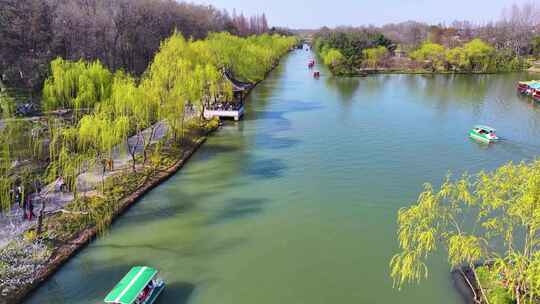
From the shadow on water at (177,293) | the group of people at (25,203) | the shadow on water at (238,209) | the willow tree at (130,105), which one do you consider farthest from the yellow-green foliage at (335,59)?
the shadow on water at (177,293)

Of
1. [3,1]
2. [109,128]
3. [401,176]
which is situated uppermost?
[3,1]

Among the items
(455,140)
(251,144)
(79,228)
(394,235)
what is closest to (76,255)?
(79,228)

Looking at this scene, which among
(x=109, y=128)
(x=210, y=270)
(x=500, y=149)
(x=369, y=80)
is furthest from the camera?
(x=369, y=80)

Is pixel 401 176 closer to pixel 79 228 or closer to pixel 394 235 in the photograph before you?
pixel 394 235

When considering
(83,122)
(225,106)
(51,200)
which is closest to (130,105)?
(83,122)

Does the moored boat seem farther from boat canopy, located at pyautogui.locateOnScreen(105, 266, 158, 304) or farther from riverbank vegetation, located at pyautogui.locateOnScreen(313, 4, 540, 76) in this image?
boat canopy, located at pyautogui.locateOnScreen(105, 266, 158, 304)

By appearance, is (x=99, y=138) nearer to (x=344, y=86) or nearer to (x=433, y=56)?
(x=344, y=86)

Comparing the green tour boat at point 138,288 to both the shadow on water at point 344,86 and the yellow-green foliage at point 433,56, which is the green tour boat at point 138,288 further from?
the yellow-green foliage at point 433,56
